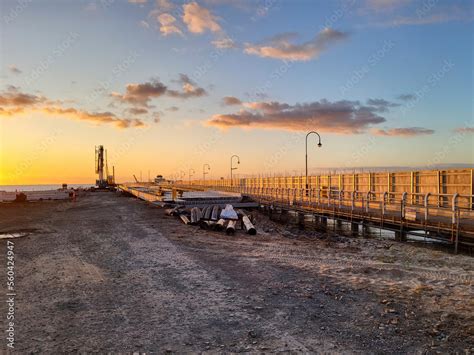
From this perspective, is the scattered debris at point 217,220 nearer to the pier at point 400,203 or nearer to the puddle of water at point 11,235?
the pier at point 400,203

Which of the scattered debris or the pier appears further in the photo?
the scattered debris

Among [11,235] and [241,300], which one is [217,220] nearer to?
[11,235]

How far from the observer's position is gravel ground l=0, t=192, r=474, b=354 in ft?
18.4

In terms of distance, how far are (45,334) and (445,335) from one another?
255 inches

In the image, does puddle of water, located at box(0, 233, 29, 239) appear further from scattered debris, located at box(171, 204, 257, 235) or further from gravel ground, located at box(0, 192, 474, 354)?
scattered debris, located at box(171, 204, 257, 235)

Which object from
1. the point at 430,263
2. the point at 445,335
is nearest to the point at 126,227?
the point at 430,263

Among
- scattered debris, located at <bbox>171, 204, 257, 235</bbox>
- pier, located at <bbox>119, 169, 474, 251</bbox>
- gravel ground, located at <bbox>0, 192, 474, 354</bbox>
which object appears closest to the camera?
gravel ground, located at <bbox>0, 192, 474, 354</bbox>

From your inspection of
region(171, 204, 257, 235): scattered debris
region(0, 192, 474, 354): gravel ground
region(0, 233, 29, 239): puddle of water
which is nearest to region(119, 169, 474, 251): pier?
region(0, 192, 474, 354): gravel ground

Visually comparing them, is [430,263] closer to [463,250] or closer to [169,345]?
[463,250]

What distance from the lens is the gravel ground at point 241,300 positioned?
5617 mm

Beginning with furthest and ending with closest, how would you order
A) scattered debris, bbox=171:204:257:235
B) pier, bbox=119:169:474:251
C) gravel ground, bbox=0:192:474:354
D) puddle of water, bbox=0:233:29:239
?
scattered debris, bbox=171:204:257:235 < puddle of water, bbox=0:233:29:239 < pier, bbox=119:169:474:251 < gravel ground, bbox=0:192:474:354

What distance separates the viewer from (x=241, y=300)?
24.7ft

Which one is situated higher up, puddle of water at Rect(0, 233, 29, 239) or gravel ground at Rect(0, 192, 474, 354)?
gravel ground at Rect(0, 192, 474, 354)

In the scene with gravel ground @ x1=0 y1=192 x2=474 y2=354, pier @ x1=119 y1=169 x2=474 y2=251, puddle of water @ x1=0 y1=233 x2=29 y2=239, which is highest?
pier @ x1=119 y1=169 x2=474 y2=251
